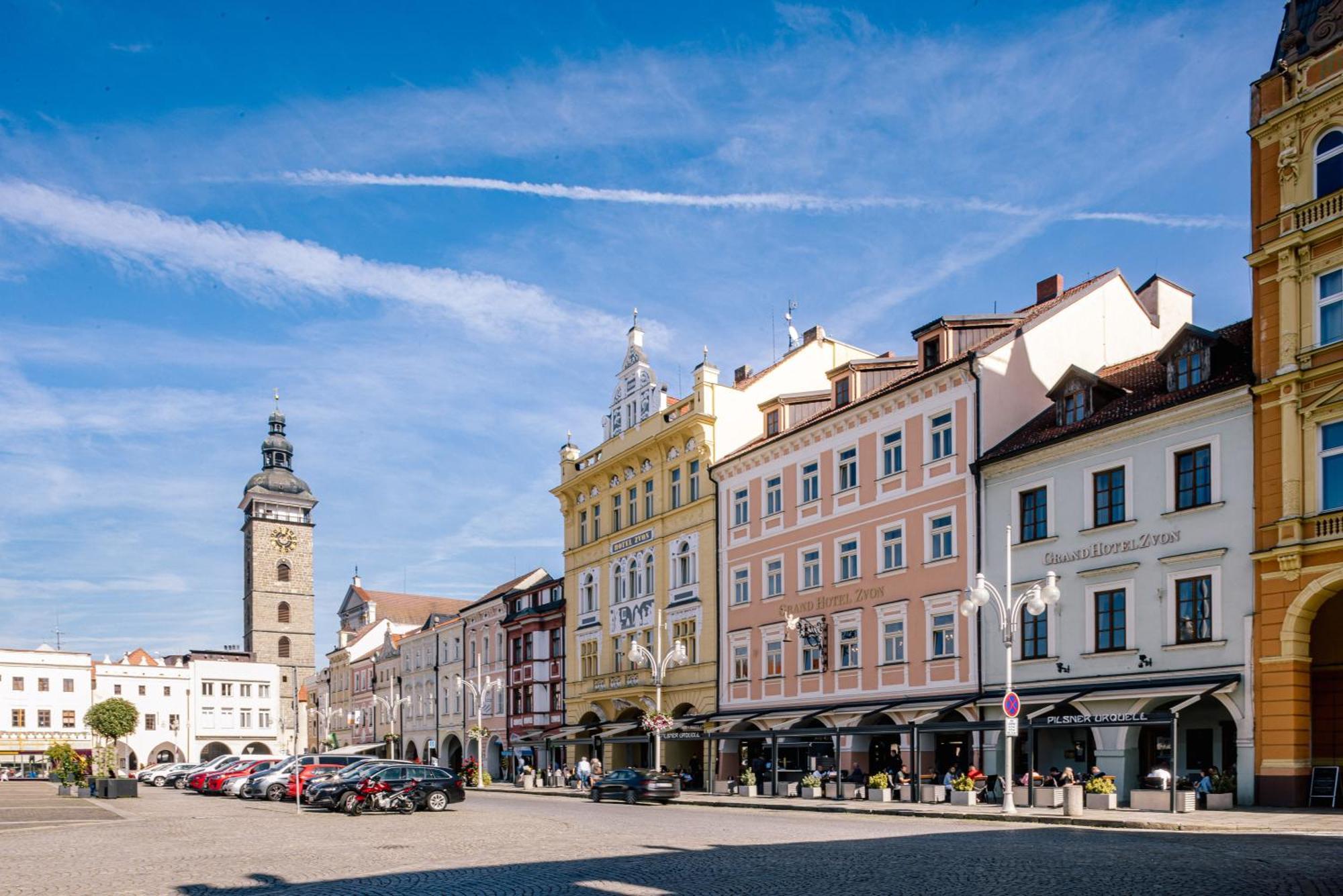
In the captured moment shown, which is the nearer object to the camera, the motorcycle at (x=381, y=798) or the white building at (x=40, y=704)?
the motorcycle at (x=381, y=798)

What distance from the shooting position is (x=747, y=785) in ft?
140

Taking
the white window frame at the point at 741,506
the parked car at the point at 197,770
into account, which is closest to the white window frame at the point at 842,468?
the white window frame at the point at 741,506

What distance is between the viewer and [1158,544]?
33.2 m

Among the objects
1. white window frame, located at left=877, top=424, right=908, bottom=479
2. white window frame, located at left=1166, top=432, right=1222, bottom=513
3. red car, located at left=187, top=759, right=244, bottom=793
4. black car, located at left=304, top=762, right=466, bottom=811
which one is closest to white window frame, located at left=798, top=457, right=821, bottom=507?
white window frame, located at left=877, top=424, right=908, bottom=479

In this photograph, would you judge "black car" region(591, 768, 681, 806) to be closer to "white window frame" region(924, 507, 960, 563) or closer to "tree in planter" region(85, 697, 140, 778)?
"white window frame" region(924, 507, 960, 563)

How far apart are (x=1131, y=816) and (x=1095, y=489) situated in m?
10.9

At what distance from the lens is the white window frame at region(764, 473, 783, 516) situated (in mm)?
Result: 48406

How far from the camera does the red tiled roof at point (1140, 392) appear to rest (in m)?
32.9

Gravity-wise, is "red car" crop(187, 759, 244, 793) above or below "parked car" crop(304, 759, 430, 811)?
below

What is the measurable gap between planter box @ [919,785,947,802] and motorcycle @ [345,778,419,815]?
1366 centimetres

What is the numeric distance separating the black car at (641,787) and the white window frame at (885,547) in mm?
9507

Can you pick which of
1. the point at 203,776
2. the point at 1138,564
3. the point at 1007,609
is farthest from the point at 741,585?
the point at 203,776

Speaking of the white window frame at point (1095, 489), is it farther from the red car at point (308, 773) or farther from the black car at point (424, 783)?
the red car at point (308, 773)

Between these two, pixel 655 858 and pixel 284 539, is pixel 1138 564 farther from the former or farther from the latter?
→ pixel 284 539
